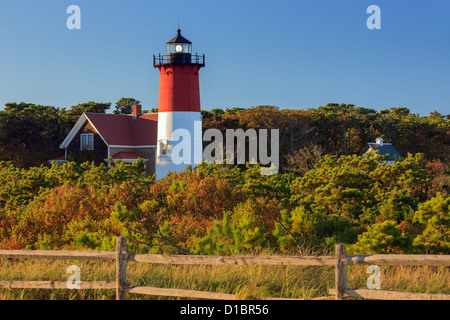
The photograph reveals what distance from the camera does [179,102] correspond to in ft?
120

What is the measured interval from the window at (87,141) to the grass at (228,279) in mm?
32455

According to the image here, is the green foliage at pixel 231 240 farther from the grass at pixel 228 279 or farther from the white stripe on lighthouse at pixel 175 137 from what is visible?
the white stripe on lighthouse at pixel 175 137

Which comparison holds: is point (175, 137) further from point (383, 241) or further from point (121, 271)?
point (121, 271)

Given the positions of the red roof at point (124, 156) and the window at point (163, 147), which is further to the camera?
the red roof at point (124, 156)

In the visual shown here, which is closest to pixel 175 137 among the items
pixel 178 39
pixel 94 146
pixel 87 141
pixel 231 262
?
pixel 178 39

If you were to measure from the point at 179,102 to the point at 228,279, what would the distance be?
90.8 ft

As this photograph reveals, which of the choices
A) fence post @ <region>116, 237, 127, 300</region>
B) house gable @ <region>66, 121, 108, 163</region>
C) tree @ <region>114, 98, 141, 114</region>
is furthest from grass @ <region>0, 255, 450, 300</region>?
tree @ <region>114, 98, 141, 114</region>

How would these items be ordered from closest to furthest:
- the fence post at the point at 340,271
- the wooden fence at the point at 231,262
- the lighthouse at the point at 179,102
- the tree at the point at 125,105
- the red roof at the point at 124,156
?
the wooden fence at the point at 231,262, the fence post at the point at 340,271, the lighthouse at the point at 179,102, the red roof at the point at 124,156, the tree at the point at 125,105

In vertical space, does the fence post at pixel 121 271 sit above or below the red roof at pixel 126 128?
below

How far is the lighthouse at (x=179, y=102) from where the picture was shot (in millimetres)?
36594

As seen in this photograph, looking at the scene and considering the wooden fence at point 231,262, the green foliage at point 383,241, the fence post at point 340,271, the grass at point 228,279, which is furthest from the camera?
the green foliage at point 383,241

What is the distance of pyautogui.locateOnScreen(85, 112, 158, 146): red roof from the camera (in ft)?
139

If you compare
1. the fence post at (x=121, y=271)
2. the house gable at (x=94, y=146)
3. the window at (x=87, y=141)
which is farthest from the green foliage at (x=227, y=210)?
the window at (x=87, y=141)
